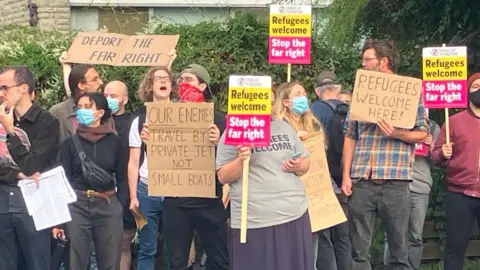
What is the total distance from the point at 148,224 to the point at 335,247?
1.81 meters

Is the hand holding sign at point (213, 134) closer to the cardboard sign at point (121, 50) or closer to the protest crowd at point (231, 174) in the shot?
the protest crowd at point (231, 174)

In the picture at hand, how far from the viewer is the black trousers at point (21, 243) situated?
7066 mm

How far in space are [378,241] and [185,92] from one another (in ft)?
10.5

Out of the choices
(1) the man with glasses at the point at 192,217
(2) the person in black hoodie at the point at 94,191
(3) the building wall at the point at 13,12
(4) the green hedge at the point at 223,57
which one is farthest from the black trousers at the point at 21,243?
(3) the building wall at the point at 13,12

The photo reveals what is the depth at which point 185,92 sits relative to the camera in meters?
7.55

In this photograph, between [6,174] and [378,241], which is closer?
[6,174]

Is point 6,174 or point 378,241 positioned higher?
point 6,174

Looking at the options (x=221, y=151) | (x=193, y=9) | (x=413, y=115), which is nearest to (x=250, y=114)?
(x=221, y=151)

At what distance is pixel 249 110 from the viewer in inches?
250

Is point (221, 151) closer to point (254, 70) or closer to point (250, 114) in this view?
point (250, 114)

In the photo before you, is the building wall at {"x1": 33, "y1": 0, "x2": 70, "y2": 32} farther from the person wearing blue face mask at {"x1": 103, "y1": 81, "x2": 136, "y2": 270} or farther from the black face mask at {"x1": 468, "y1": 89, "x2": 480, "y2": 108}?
the black face mask at {"x1": 468, "y1": 89, "x2": 480, "y2": 108}

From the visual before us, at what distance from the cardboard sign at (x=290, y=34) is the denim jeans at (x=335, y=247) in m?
1.36

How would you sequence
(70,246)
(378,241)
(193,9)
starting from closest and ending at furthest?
(70,246) < (378,241) < (193,9)

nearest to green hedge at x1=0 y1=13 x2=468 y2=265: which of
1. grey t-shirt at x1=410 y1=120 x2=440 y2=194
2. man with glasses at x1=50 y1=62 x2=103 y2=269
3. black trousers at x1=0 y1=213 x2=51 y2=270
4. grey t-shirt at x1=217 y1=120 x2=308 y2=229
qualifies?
man with glasses at x1=50 y1=62 x2=103 y2=269
